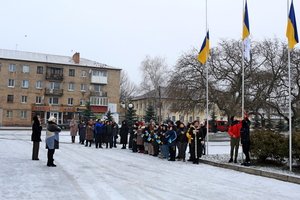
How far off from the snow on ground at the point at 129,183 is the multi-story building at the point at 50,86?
5131cm

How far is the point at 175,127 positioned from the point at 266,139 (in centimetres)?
468

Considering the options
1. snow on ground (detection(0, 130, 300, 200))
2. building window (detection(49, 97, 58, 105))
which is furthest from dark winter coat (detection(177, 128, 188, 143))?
building window (detection(49, 97, 58, 105))

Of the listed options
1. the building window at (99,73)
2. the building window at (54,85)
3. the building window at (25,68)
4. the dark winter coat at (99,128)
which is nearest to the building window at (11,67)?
the building window at (25,68)

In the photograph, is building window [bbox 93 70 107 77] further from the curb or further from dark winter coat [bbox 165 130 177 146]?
the curb

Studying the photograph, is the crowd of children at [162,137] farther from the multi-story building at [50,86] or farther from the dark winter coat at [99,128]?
the multi-story building at [50,86]

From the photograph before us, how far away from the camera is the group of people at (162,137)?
13911 mm

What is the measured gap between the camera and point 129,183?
32.6 ft

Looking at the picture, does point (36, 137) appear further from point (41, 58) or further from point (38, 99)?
point (41, 58)

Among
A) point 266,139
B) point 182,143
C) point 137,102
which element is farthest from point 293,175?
point 137,102

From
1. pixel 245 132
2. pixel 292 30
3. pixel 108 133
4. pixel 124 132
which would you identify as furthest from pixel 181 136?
pixel 108 133

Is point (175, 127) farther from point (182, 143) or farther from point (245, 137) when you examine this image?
point (245, 137)

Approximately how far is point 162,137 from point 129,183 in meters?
7.63

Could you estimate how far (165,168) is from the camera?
44.1ft

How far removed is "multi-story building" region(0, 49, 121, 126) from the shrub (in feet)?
167
